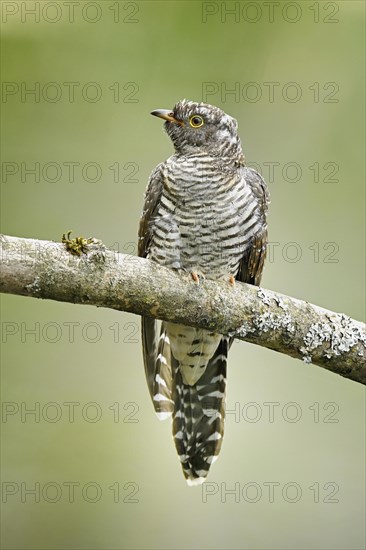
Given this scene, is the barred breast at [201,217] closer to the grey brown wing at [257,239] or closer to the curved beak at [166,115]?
the grey brown wing at [257,239]

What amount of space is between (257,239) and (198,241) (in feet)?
1.00

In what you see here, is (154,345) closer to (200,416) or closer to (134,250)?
(200,416)

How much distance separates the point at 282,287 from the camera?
15.0ft

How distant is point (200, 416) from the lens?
3.99 metres

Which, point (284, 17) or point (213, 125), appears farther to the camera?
point (284, 17)

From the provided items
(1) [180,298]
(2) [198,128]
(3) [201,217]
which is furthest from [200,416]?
(2) [198,128]


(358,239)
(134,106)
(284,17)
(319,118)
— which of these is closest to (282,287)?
(358,239)

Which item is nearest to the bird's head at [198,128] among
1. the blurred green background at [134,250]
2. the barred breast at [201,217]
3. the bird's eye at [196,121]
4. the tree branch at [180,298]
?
the bird's eye at [196,121]

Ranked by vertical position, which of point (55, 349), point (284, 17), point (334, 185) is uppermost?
point (284, 17)

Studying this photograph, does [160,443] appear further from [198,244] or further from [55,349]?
[198,244]

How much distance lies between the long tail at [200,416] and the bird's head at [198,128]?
3.15 ft

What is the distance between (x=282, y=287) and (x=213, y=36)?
1.51m

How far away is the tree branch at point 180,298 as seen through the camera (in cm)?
258

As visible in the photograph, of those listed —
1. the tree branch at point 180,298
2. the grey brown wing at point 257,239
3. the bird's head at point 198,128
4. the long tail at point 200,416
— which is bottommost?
the long tail at point 200,416
